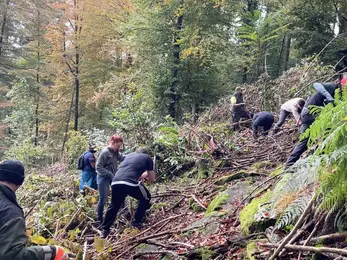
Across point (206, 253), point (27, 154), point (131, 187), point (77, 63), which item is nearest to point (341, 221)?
point (206, 253)

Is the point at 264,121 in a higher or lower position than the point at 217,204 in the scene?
higher

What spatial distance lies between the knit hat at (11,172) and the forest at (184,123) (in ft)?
5.44

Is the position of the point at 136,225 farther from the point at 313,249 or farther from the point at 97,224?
the point at 313,249

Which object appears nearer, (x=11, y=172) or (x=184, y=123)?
(x=11, y=172)

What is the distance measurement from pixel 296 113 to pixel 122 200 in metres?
4.77

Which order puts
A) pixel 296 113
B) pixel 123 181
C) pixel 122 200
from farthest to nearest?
pixel 296 113
pixel 122 200
pixel 123 181

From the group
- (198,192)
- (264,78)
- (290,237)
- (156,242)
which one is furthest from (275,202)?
(264,78)

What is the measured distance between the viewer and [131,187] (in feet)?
19.3

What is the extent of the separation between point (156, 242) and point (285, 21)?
12.7 metres

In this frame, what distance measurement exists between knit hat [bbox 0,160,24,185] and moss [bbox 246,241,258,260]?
2.37 metres

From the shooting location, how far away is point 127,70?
60.6 feet

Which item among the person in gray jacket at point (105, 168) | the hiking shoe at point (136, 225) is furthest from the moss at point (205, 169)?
the hiking shoe at point (136, 225)

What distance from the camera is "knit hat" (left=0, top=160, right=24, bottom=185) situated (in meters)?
3.32

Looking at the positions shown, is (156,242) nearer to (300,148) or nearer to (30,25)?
(300,148)
